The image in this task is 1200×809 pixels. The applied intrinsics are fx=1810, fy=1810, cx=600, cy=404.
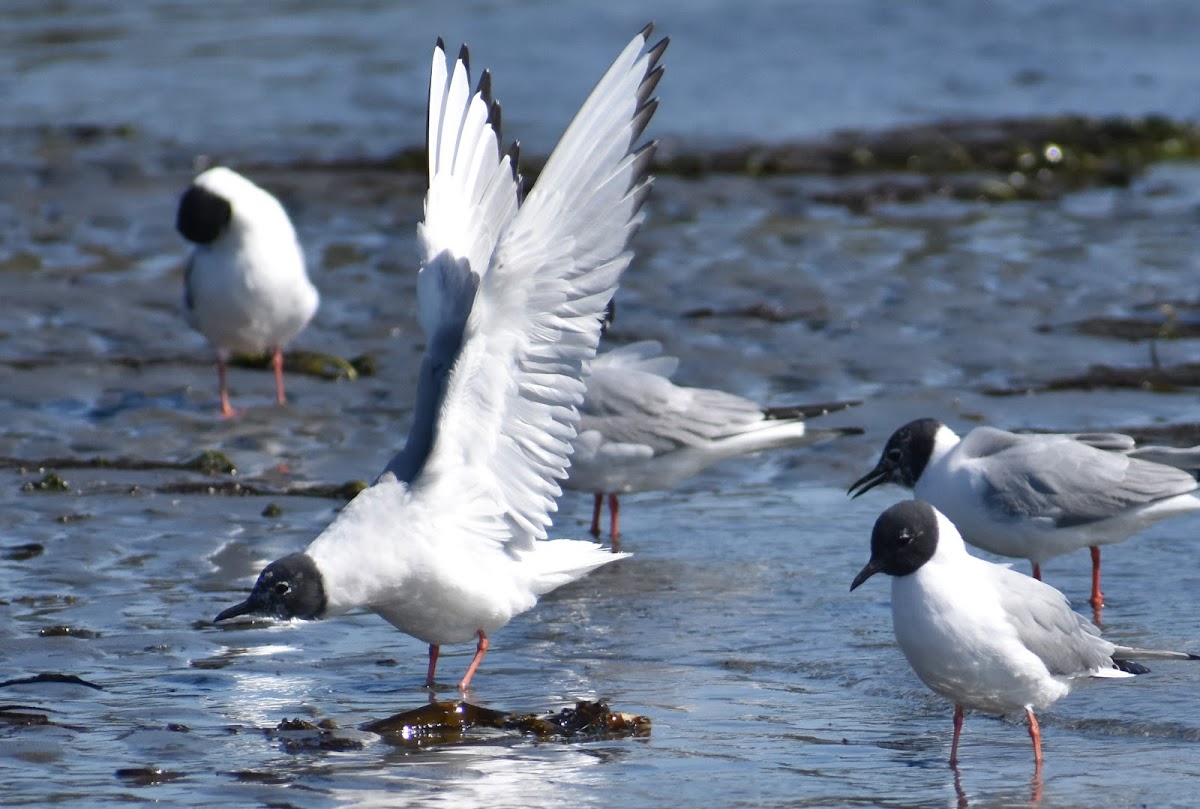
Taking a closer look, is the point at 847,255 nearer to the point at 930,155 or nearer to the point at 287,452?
the point at 930,155

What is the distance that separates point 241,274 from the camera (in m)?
11.1

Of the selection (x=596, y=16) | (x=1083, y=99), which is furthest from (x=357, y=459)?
(x=596, y=16)

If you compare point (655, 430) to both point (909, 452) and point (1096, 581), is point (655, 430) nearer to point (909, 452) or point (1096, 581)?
point (909, 452)

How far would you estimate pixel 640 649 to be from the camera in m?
7.10

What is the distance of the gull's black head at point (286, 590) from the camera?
594cm

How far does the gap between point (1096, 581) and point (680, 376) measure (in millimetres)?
4018

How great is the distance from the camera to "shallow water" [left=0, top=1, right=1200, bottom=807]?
5.86 meters

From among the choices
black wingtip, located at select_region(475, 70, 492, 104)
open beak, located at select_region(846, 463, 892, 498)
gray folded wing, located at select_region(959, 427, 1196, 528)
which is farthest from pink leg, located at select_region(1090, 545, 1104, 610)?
black wingtip, located at select_region(475, 70, 492, 104)

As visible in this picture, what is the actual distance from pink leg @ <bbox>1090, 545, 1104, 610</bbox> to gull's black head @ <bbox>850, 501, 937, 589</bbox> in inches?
76.8

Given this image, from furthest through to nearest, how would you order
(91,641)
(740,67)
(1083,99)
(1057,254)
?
(740,67) → (1083,99) → (1057,254) → (91,641)

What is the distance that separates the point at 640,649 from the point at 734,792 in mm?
1632

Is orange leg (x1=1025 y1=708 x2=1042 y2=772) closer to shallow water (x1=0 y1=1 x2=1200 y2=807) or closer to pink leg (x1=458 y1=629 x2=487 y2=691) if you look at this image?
shallow water (x1=0 y1=1 x2=1200 y2=807)

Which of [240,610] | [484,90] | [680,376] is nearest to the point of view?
[240,610]

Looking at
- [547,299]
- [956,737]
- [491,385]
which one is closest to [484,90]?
[547,299]
